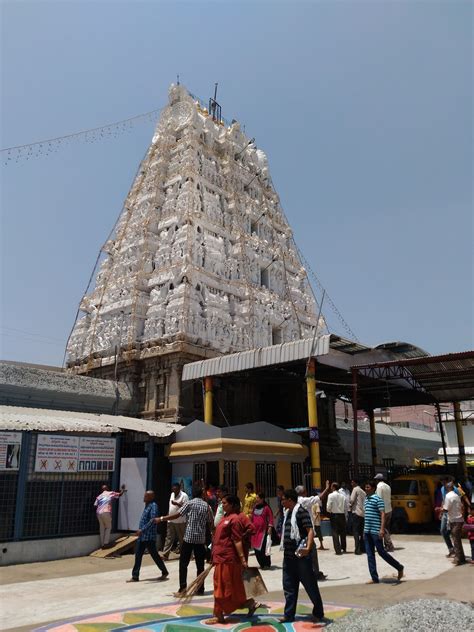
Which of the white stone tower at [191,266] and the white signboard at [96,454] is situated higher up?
the white stone tower at [191,266]

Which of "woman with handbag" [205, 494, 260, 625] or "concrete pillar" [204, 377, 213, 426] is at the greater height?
"concrete pillar" [204, 377, 213, 426]

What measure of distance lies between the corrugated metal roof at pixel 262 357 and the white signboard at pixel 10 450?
9.65m

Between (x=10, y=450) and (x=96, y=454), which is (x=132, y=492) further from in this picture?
(x=10, y=450)

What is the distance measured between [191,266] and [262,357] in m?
8.38

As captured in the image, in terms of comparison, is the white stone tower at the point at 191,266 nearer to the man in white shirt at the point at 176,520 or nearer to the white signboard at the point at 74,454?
the white signboard at the point at 74,454

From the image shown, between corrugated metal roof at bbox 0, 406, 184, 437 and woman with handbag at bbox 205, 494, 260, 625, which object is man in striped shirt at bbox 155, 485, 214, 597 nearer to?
woman with handbag at bbox 205, 494, 260, 625

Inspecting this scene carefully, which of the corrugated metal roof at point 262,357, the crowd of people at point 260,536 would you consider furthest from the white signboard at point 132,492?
the corrugated metal roof at point 262,357

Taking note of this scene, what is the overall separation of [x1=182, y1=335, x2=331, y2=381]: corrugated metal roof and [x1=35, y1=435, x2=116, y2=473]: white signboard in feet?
23.5

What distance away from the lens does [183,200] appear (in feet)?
97.7

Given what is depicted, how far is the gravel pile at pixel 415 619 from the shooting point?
17.6 ft

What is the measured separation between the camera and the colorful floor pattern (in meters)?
6.34

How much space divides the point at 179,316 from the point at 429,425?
40.5 m

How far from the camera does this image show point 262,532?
34.5 feet

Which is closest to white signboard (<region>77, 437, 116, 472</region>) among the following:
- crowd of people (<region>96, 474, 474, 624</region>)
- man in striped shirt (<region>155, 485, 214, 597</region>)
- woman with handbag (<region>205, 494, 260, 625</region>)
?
crowd of people (<region>96, 474, 474, 624</region>)
